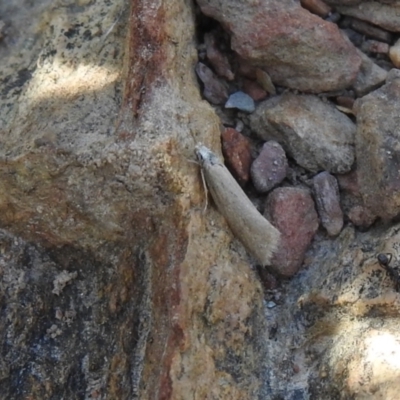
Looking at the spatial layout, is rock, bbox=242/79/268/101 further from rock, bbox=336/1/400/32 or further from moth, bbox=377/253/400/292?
moth, bbox=377/253/400/292

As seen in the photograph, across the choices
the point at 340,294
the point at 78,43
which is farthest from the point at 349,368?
the point at 78,43

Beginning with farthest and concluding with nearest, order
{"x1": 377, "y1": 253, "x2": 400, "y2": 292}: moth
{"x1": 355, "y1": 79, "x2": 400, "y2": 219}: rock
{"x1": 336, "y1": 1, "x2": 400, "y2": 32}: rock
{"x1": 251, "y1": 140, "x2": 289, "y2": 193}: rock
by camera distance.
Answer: {"x1": 336, "y1": 1, "x2": 400, "y2": 32}: rock
{"x1": 251, "y1": 140, "x2": 289, "y2": 193}: rock
{"x1": 355, "y1": 79, "x2": 400, "y2": 219}: rock
{"x1": 377, "y1": 253, "x2": 400, "y2": 292}: moth

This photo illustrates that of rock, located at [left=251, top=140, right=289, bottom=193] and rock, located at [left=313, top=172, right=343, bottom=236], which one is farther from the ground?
rock, located at [left=251, top=140, right=289, bottom=193]

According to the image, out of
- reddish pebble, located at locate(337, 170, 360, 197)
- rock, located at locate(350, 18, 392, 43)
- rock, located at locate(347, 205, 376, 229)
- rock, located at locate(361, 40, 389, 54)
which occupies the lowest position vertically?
rock, located at locate(347, 205, 376, 229)

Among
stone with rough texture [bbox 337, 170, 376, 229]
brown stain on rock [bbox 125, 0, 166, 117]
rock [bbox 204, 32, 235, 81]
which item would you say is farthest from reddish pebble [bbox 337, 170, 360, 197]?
brown stain on rock [bbox 125, 0, 166, 117]

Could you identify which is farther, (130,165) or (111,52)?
(111,52)

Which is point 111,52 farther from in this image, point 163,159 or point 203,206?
point 203,206

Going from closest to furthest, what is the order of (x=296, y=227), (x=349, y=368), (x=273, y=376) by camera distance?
(x=349, y=368) → (x=273, y=376) → (x=296, y=227)

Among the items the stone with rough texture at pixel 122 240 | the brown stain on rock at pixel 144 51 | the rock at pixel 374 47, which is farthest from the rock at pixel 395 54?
the brown stain on rock at pixel 144 51
